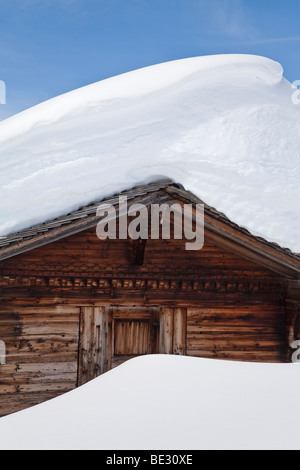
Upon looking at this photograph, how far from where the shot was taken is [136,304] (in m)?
7.29

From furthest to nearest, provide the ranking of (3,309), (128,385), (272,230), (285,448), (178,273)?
(272,230), (178,273), (3,309), (128,385), (285,448)

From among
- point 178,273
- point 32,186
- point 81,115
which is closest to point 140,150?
point 81,115

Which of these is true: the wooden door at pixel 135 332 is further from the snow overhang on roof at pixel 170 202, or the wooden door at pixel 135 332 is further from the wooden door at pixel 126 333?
the snow overhang on roof at pixel 170 202

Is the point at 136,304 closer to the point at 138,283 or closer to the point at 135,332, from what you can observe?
the point at 138,283

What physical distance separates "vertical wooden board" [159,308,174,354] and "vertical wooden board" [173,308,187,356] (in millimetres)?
66

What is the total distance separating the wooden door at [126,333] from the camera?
7168 mm

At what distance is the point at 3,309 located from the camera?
272 inches

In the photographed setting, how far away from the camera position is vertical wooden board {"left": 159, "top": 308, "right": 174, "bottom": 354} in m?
7.38

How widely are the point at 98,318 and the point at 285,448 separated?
16.6 feet

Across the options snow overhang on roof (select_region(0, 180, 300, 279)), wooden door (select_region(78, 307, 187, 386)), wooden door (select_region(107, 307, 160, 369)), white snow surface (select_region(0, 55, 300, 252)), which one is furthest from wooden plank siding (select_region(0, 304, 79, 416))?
white snow surface (select_region(0, 55, 300, 252))

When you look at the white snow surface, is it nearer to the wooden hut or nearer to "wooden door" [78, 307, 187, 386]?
the wooden hut

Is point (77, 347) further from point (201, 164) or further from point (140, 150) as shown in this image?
point (201, 164)

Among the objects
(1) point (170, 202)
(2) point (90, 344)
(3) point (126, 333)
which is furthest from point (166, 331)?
(1) point (170, 202)

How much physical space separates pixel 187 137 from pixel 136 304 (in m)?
18.6
